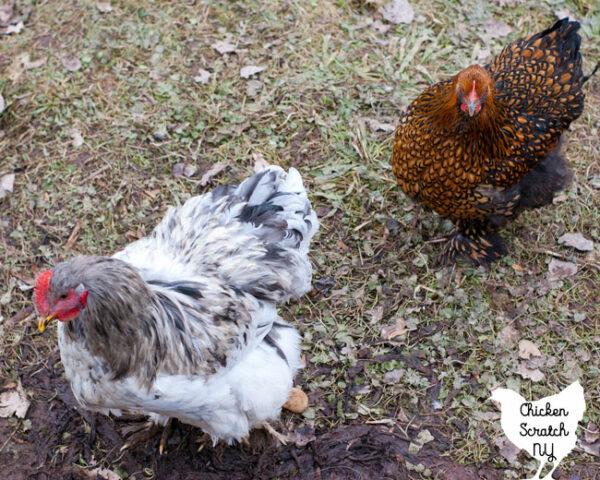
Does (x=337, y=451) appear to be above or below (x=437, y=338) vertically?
below

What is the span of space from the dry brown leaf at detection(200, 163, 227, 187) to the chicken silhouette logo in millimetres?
2980

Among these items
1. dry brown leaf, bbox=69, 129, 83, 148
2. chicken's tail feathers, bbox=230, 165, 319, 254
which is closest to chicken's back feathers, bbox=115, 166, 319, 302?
chicken's tail feathers, bbox=230, 165, 319, 254

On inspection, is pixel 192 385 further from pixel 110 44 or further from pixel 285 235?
pixel 110 44

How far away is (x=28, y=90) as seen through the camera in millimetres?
5555

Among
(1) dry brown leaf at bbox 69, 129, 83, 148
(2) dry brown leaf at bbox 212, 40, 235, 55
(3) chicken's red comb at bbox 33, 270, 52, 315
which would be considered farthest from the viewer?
(2) dry brown leaf at bbox 212, 40, 235, 55

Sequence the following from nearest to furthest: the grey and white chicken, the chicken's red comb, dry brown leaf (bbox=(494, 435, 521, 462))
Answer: the chicken's red comb
the grey and white chicken
dry brown leaf (bbox=(494, 435, 521, 462))

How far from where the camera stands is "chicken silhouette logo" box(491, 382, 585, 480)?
11.9 feet

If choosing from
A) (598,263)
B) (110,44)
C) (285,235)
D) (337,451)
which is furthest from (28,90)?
(598,263)

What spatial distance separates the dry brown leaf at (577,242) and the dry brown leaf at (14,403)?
4.37 m

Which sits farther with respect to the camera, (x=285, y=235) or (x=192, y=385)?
(x=285, y=235)

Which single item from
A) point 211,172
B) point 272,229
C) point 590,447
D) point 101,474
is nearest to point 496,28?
point 211,172

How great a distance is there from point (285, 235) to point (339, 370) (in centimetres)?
129

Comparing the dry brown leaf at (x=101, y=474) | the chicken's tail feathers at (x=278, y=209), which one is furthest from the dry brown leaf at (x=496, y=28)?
the dry brown leaf at (x=101, y=474)

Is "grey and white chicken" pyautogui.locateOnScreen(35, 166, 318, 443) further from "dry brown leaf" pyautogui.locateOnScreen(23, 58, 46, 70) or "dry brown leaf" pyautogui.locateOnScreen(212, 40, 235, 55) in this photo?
"dry brown leaf" pyautogui.locateOnScreen(23, 58, 46, 70)
